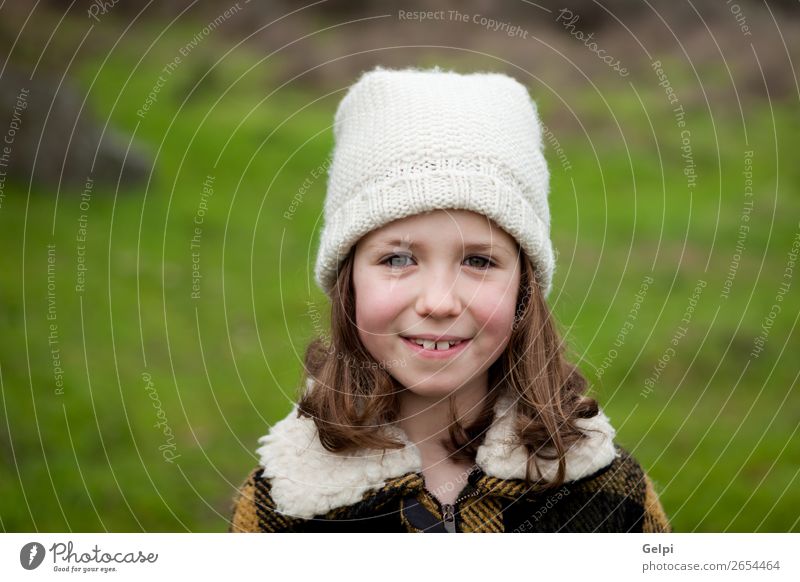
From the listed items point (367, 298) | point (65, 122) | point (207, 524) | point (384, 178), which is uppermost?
point (65, 122)

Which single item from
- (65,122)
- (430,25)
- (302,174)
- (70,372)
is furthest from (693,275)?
(65,122)

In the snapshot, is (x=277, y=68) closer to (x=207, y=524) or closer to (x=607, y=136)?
(x=607, y=136)

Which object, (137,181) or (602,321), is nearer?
(602,321)

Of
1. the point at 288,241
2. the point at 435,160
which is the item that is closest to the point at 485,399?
the point at 435,160

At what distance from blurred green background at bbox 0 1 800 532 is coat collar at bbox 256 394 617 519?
3.11 feet

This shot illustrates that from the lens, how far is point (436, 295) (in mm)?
1334

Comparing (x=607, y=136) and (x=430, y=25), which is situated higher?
(x=430, y=25)

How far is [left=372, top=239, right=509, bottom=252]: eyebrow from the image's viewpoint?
1367 mm

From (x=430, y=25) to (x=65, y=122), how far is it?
1899 millimetres

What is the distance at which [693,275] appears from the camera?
145 inches

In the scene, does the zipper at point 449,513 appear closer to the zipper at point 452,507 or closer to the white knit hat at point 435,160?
the zipper at point 452,507

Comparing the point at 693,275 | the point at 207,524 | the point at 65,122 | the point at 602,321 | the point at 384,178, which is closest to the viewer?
A: the point at 384,178

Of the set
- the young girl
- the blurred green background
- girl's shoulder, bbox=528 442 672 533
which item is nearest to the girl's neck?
the young girl

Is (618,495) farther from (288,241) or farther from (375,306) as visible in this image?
(288,241)
